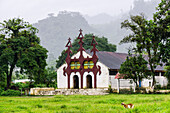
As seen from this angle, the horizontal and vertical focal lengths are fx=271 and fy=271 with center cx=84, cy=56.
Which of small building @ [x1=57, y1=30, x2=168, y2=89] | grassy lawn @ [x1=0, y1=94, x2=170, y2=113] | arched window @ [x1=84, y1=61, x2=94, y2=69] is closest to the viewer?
grassy lawn @ [x1=0, y1=94, x2=170, y2=113]

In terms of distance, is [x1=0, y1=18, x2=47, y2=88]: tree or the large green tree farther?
[x1=0, y1=18, x2=47, y2=88]: tree

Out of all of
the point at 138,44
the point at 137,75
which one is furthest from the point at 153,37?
the point at 137,75

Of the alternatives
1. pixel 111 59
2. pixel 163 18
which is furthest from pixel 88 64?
pixel 163 18

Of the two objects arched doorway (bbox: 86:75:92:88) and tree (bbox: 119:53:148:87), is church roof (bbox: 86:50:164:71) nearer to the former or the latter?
arched doorway (bbox: 86:75:92:88)

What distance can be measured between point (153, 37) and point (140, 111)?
974 inches

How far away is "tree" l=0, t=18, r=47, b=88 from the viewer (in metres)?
38.3

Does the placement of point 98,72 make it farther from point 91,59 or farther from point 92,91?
point 92,91

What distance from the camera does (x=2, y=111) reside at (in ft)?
46.6

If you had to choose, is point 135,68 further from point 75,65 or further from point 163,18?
point 75,65

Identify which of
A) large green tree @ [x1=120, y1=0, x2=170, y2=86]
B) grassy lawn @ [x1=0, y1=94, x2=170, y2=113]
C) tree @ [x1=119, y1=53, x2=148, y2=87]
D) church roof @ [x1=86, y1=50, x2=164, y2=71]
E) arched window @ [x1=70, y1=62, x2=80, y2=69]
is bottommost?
grassy lawn @ [x1=0, y1=94, x2=170, y2=113]

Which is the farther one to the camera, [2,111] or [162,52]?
[162,52]

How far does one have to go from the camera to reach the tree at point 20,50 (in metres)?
38.3

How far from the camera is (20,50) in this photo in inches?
1544

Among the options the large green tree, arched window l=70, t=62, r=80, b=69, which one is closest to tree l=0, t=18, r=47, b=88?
arched window l=70, t=62, r=80, b=69
